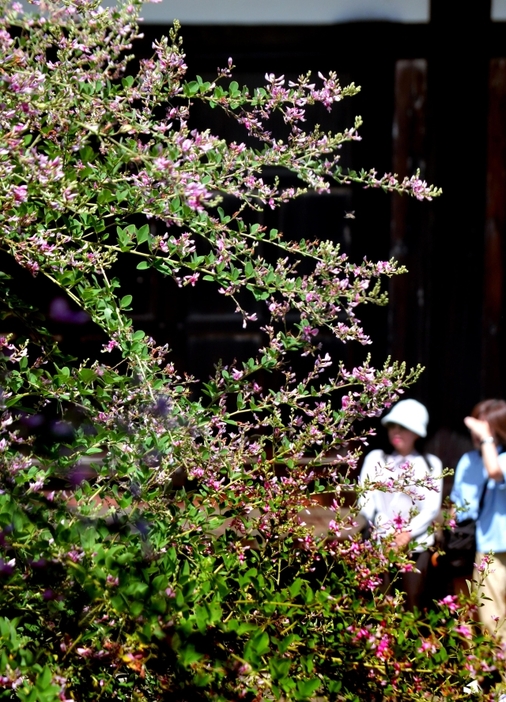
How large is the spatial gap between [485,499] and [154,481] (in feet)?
8.99

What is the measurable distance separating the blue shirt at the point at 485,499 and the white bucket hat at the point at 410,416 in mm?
273

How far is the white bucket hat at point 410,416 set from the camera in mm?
4270

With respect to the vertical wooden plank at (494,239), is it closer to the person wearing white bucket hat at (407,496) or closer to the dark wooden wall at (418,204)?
the dark wooden wall at (418,204)

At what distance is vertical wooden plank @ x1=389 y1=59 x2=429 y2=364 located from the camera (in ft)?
15.4

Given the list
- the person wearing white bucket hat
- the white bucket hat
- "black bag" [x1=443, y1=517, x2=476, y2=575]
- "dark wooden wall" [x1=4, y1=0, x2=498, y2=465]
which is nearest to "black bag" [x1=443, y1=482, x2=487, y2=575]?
"black bag" [x1=443, y1=517, x2=476, y2=575]

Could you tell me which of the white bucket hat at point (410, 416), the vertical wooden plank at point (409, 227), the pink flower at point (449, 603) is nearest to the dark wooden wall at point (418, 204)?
the vertical wooden plank at point (409, 227)

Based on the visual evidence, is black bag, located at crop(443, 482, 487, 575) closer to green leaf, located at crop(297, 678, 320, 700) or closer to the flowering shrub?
the flowering shrub

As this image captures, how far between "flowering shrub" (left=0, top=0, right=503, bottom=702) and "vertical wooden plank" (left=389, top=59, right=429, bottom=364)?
Answer: 2940mm

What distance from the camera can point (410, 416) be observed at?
14.1 ft

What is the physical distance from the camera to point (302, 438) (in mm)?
1761

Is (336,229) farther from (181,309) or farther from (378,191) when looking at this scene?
(181,309)

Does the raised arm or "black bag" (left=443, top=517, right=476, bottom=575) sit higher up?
the raised arm

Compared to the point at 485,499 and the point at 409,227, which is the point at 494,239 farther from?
the point at 485,499

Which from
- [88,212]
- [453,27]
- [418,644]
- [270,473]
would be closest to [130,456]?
[270,473]
